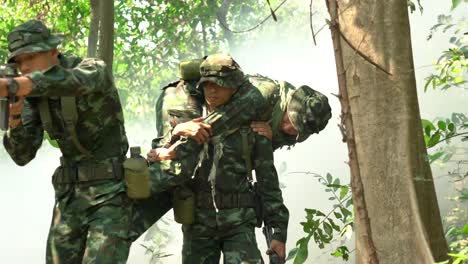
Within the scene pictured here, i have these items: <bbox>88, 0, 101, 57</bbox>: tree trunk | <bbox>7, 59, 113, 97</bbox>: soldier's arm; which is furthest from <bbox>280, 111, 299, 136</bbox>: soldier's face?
<bbox>88, 0, 101, 57</bbox>: tree trunk

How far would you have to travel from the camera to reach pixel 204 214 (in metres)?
5.33

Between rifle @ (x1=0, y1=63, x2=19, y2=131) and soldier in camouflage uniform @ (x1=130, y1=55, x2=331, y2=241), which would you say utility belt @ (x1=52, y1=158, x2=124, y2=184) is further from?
rifle @ (x1=0, y1=63, x2=19, y2=131)

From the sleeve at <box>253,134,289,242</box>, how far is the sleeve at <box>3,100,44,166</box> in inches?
52.4

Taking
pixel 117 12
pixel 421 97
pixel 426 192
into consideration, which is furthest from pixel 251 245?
pixel 421 97

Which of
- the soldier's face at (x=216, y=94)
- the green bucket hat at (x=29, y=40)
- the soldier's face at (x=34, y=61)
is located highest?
the green bucket hat at (x=29, y=40)

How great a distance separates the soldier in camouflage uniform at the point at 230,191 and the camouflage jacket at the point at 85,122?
0.61m

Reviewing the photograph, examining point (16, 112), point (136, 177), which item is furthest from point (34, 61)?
point (136, 177)

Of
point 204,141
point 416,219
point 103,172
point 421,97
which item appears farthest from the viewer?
point 421,97

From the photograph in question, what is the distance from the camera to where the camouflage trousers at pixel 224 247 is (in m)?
5.23

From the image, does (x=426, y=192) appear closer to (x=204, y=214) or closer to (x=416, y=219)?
(x=416, y=219)

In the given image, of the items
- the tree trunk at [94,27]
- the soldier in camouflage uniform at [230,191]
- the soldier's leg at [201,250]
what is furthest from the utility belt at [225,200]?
the tree trunk at [94,27]

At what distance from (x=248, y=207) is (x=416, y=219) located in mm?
1817

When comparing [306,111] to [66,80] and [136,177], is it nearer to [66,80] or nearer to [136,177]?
[136,177]

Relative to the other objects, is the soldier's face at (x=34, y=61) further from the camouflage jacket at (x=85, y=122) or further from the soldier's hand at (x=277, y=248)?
the soldier's hand at (x=277, y=248)
